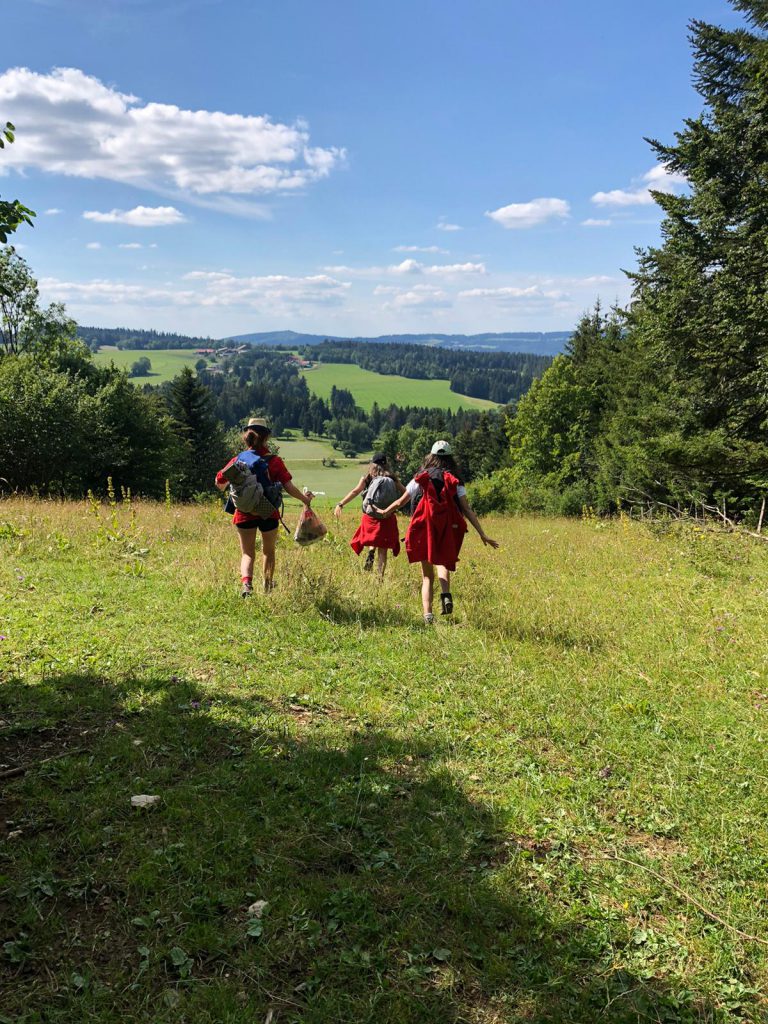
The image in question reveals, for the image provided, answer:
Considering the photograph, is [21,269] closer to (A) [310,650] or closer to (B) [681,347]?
(B) [681,347]

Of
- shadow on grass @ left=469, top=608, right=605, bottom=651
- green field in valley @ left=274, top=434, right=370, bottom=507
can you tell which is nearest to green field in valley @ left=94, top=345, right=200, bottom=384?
green field in valley @ left=274, top=434, right=370, bottom=507


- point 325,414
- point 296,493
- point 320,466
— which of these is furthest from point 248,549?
point 325,414

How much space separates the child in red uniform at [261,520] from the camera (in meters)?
6.88

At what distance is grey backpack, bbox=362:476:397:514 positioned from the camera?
8438 millimetres

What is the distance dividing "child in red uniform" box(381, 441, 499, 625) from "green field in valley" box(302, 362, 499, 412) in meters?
133

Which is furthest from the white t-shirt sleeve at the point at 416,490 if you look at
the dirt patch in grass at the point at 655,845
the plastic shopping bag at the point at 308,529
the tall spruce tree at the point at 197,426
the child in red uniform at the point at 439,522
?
the tall spruce tree at the point at 197,426

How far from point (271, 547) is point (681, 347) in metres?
12.7

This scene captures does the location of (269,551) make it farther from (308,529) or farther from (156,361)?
(156,361)

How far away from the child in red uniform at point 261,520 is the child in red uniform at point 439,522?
142cm

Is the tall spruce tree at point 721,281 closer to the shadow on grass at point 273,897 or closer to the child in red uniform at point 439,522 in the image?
the child in red uniform at point 439,522

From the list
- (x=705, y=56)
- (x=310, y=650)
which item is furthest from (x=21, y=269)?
(x=310, y=650)

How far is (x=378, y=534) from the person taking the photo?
8.35 metres

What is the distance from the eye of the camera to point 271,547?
714cm

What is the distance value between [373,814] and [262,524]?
14.2 ft
